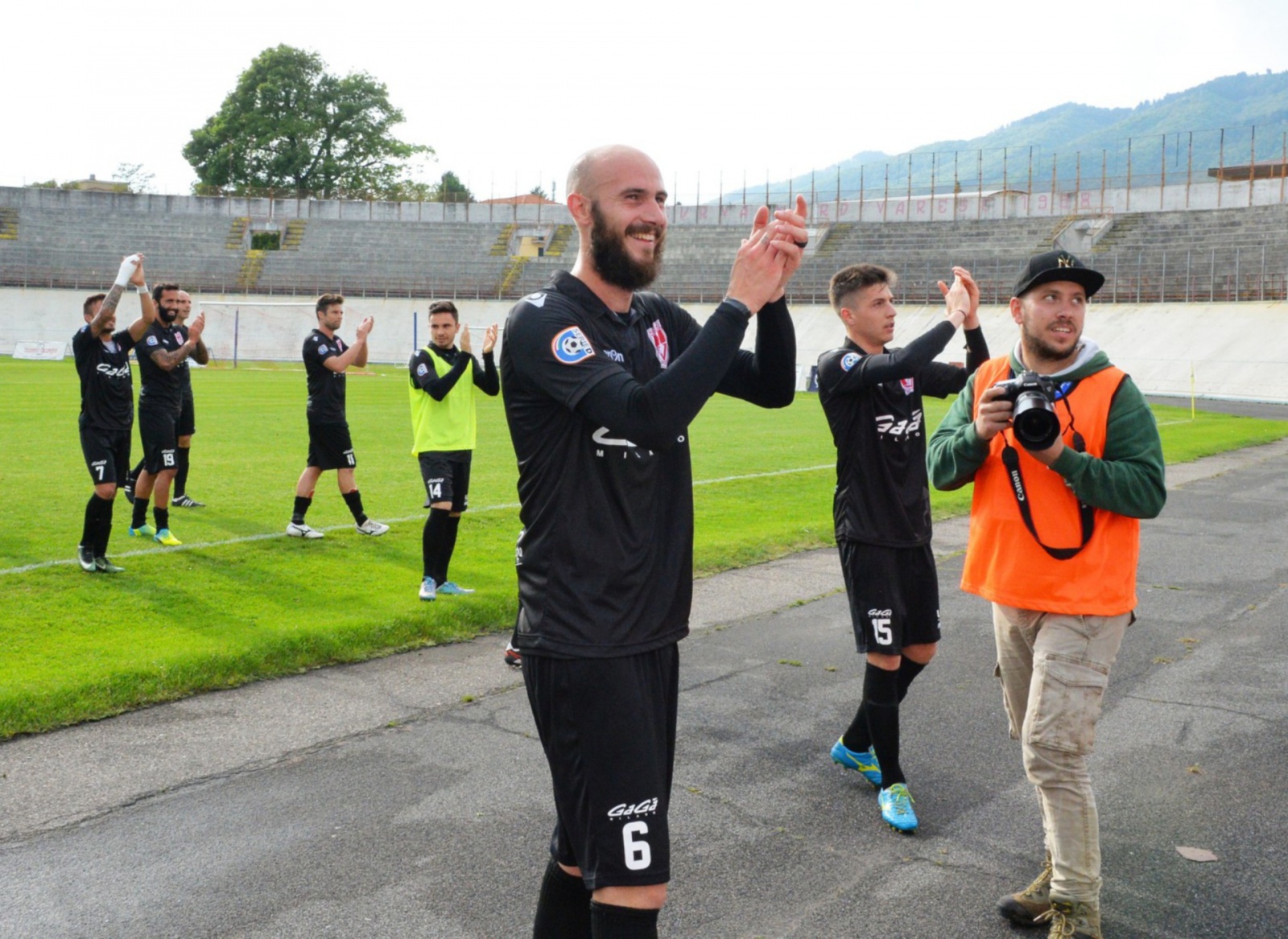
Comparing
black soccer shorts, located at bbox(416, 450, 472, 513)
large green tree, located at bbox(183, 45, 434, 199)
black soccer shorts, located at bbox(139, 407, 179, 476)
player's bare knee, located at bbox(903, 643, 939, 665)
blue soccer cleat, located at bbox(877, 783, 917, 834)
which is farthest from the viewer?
large green tree, located at bbox(183, 45, 434, 199)

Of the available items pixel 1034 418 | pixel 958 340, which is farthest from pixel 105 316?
pixel 958 340

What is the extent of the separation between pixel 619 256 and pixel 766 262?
0.39m

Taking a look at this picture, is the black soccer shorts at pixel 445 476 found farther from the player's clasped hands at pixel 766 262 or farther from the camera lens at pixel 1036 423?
the player's clasped hands at pixel 766 262

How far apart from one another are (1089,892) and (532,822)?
206 cm

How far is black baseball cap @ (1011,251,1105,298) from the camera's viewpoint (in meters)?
3.76

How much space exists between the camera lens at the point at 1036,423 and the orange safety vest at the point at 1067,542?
0.30 m

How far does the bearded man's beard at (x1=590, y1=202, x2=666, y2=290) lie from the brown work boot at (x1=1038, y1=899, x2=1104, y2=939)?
7.98ft

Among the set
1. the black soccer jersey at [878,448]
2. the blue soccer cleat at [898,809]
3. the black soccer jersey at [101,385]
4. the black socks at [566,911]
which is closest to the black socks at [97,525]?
the black soccer jersey at [101,385]

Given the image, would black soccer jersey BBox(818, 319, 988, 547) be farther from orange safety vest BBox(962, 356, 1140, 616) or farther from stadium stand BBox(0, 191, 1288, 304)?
stadium stand BBox(0, 191, 1288, 304)

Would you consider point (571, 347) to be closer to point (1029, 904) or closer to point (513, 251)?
point (1029, 904)

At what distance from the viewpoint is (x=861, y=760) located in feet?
16.4

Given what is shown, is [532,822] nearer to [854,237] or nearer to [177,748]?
[177,748]

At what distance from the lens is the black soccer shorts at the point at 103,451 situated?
9.05 metres

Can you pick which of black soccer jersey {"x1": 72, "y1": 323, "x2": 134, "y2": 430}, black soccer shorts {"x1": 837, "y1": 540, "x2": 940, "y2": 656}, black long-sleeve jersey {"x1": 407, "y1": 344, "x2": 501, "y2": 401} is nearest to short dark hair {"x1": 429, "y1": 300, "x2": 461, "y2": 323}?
black long-sleeve jersey {"x1": 407, "y1": 344, "x2": 501, "y2": 401}
